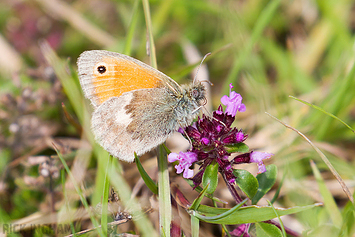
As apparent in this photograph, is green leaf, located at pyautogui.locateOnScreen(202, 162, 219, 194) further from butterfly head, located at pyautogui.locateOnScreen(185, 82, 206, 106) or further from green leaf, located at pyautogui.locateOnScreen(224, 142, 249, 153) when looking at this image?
butterfly head, located at pyautogui.locateOnScreen(185, 82, 206, 106)

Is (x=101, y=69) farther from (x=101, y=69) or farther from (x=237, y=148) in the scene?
(x=237, y=148)

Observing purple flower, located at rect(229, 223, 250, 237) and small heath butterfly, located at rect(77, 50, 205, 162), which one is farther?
small heath butterfly, located at rect(77, 50, 205, 162)

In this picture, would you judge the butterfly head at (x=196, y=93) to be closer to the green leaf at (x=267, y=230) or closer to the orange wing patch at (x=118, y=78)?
the orange wing patch at (x=118, y=78)

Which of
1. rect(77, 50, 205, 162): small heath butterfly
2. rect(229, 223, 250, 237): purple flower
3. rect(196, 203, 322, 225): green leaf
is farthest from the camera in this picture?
rect(77, 50, 205, 162): small heath butterfly

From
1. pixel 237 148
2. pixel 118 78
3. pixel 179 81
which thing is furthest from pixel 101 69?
pixel 179 81

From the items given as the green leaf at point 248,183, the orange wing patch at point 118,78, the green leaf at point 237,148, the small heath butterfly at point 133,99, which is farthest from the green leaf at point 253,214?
the orange wing patch at point 118,78

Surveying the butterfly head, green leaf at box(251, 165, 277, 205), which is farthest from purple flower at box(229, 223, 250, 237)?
the butterfly head
